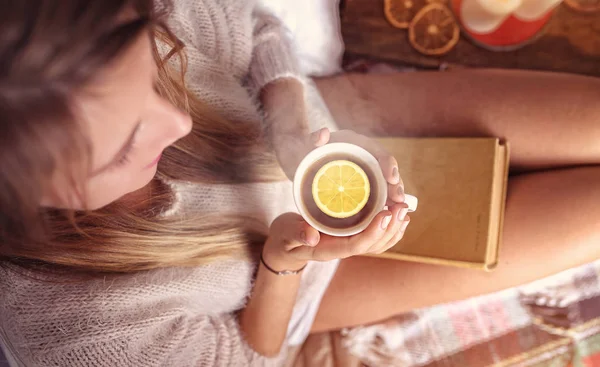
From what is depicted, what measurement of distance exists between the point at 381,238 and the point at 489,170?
36 cm

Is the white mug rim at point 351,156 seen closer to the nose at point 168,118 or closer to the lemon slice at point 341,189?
the lemon slice at point 341,189

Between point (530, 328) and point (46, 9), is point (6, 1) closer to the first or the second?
point (46, 9)

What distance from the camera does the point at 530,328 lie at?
1.12 m

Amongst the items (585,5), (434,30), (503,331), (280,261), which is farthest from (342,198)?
(585,5)

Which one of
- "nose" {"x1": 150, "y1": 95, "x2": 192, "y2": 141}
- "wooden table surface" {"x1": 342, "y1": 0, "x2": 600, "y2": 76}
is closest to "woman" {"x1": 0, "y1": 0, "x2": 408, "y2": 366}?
"nose" {"x1": 150, "y1": 95, "x2": 192, "y2": 141}

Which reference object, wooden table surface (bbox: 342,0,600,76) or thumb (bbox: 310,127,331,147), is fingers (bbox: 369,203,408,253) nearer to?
thumb (bbox: 310,127,331,147)

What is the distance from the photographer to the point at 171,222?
2.75 ft

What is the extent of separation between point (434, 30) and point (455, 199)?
61 centimetres

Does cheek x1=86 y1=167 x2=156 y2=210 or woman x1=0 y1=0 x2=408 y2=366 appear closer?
woman x1=0 y1=0 x2=408 y2=366

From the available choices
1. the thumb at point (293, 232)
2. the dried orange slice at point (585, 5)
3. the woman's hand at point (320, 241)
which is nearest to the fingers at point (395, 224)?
the woman's hand at point (320, 241)

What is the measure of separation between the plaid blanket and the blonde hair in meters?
0.43

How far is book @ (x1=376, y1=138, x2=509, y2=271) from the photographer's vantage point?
3.12 feet

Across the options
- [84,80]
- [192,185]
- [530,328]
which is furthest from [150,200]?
[530,328]

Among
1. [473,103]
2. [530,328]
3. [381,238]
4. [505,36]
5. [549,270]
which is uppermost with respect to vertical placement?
[505,36]
